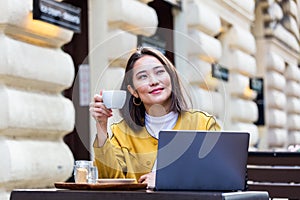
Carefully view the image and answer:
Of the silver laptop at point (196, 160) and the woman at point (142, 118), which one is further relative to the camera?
the woman at point (142, 118)

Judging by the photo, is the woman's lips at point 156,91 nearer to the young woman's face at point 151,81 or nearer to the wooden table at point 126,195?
the young woman's face at point 151,81

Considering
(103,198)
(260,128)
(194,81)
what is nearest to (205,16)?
(260,128)

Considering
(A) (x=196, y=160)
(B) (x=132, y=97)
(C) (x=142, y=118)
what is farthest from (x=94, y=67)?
(A) (x=196, y=160)

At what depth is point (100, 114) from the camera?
3049 mm

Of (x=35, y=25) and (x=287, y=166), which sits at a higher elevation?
(x=35, y=25)

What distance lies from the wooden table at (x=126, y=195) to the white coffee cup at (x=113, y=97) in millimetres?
376

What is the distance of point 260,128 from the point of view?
13.3 m

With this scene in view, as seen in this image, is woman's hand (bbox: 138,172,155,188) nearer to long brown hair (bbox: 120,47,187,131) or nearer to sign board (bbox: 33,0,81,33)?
long brown hair (bbox: 120,47,187,131)

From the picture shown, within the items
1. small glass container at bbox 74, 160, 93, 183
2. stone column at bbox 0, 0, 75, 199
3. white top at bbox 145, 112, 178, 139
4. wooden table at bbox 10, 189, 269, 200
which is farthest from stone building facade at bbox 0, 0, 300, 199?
wooden table at bbox 10, 189, 269, 200

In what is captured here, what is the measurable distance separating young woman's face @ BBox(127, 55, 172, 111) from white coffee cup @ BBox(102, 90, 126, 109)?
0.10m

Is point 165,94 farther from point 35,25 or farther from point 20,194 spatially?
point 35,25

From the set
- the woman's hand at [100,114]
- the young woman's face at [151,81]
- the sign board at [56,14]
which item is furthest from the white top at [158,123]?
the sign board at [56,14]

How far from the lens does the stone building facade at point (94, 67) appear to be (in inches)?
131

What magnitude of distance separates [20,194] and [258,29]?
11540 millimetres
